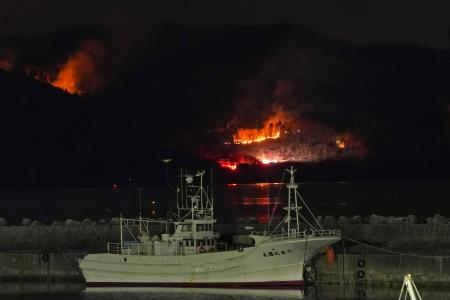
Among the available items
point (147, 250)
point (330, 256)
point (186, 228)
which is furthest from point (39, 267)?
point (330, 256)

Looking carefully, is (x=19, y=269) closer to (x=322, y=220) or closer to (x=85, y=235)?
(x=85, y=235)

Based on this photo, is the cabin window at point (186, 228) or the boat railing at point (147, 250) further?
the cabin window at point (186, 228)

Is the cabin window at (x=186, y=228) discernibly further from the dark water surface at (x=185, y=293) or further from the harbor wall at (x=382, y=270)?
the harbor wall at (x=382, y=270)

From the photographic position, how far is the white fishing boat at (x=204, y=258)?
209 feet

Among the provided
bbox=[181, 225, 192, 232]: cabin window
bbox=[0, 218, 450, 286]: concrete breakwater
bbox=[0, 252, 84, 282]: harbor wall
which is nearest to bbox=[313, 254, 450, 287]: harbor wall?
bbox=[0, 218, 450, 286]: concrete breakwater

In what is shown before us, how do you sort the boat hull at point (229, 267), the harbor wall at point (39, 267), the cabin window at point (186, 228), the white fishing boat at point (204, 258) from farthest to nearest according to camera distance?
the harbor wall at point (39, 267) < the cabin window at point (186, 228) < the white fishing boat at point (204, 258) < the boat hull at point (229, 267)

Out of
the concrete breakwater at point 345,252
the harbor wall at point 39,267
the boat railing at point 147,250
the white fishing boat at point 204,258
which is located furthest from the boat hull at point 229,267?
the harbor wall at point 39,267

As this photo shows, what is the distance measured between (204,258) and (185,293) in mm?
2704

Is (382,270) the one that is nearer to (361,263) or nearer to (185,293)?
(361,263)

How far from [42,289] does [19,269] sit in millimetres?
3808

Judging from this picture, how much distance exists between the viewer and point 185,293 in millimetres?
64750

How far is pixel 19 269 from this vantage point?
70562 mm

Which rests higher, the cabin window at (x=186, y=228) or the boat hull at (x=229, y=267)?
the cabin window at (x=186, y=228)

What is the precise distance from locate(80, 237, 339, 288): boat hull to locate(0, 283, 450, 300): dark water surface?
618mm
